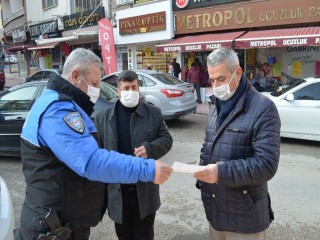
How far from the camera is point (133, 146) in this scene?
9.89 ft

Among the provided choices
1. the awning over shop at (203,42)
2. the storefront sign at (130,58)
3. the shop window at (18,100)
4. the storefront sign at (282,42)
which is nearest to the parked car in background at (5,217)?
the shop window at (18,100)

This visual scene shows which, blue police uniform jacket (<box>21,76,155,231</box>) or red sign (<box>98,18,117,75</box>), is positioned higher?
red sign (<box>98,18,117,75</box>)

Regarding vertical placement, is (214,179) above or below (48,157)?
below

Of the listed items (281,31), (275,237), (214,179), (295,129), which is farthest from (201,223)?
(281,31)

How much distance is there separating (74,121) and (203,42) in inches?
474

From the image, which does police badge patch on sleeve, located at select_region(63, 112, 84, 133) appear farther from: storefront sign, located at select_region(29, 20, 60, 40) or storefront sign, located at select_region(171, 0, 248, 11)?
storefront sign, located at select_region(29, 20, 60, 40)

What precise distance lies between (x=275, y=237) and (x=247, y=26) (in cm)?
1083

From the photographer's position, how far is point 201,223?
14.0 feet

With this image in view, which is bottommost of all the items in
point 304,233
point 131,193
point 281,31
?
point 304,233

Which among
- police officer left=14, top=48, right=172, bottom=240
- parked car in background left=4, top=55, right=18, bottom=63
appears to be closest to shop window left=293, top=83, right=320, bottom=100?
police officer left=14, top=48, right=172, bottom=240

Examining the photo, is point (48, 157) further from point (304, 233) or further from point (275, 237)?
point (304, 233)

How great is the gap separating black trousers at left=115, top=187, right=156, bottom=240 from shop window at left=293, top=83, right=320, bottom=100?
19.3ft

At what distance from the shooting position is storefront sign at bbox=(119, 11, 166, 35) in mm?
16266

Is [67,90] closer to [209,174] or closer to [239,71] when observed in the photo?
[209,174]
